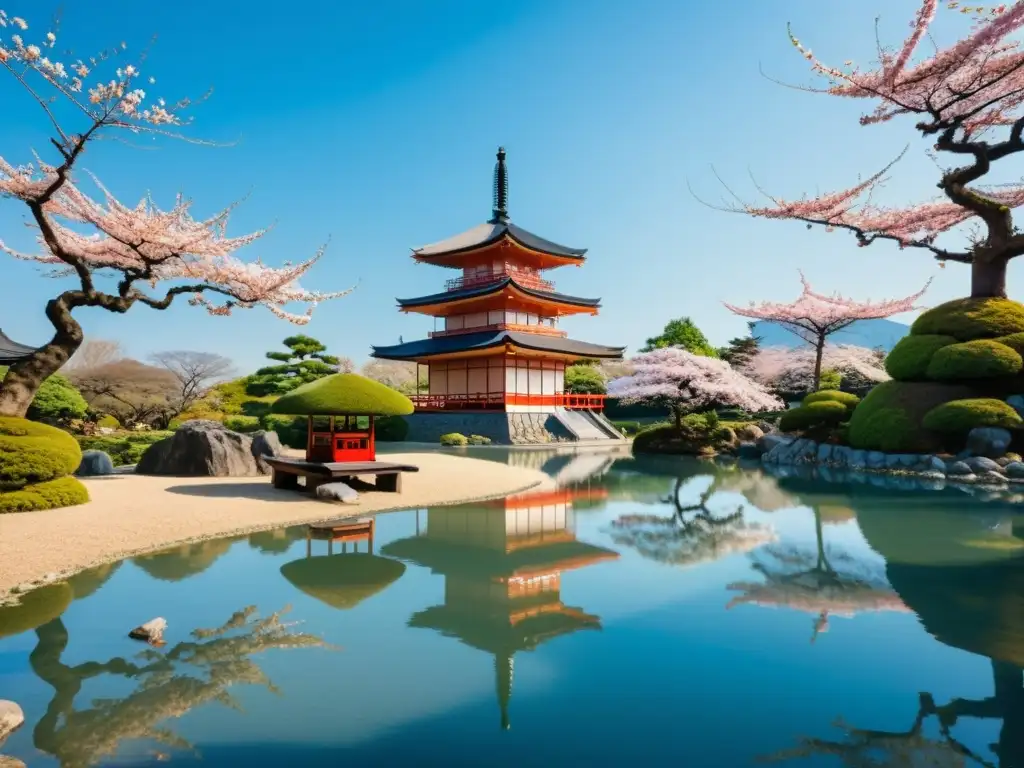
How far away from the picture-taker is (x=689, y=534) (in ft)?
29.3

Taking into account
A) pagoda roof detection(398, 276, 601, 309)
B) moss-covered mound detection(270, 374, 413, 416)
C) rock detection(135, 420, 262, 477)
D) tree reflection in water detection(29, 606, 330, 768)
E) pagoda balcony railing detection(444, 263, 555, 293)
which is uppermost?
pagoda balcony railing detection(444, 263, 555, 293)

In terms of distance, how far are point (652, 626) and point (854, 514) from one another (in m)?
6.75

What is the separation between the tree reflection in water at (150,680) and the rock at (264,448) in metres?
8.77

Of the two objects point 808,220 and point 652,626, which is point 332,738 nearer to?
point 652,626

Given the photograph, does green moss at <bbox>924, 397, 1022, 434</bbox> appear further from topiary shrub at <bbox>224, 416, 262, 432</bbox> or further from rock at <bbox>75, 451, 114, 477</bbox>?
topiary shrub at <bbox>224, 416, 262, 432</bbox>

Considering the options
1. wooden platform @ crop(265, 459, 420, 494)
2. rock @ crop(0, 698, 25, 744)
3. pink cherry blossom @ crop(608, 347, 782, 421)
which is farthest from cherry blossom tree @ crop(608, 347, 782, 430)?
rock @ crop(0, 698, 25, 744)

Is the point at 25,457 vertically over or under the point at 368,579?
over

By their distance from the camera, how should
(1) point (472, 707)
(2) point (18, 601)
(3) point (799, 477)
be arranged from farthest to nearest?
1. (3) point (799, 477)
2. (2) point (18, 601)
3. (1) point (472, 707)

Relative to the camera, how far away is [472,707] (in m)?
3.65

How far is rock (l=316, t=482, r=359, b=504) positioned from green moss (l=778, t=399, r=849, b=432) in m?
15.3

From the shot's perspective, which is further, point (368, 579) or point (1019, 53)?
point (1019, 53)

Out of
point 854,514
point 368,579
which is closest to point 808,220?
point 854,514

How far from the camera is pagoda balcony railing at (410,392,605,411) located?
95.9 feet

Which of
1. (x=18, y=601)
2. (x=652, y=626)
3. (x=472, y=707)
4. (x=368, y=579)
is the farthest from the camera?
(x=368, y=579)
